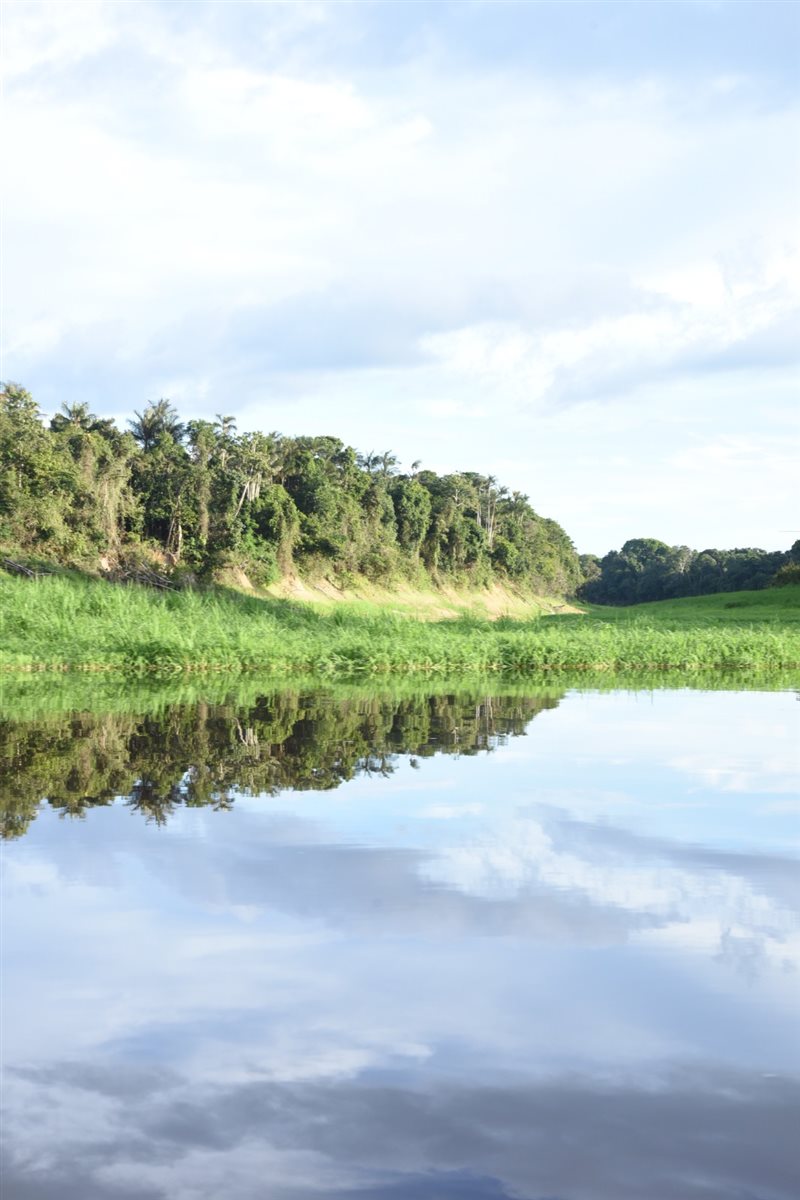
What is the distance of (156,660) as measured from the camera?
17969mm

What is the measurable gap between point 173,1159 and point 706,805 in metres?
5.04

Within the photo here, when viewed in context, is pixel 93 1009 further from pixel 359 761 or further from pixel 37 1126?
pixel 359 761

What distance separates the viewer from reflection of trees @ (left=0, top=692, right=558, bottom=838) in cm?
725

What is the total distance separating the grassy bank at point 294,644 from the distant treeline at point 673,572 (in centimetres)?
2797

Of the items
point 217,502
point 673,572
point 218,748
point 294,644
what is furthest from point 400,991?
point 673,572

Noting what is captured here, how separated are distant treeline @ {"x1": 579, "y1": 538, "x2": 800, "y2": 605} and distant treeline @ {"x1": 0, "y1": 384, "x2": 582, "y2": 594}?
1985cm

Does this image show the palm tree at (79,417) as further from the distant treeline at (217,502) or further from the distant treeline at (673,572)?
the distant treeline at (673,572)

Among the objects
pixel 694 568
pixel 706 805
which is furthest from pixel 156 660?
pixel 694 568

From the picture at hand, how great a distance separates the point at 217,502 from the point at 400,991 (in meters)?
48.1

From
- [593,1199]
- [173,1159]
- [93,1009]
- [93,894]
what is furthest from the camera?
[93,894]

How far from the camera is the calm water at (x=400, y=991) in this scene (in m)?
2.64

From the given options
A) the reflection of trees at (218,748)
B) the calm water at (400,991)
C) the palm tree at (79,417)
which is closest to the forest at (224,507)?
the palm tree at (79,417)

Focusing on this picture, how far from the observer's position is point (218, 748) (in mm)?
9398

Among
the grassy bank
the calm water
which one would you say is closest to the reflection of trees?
the calm water
